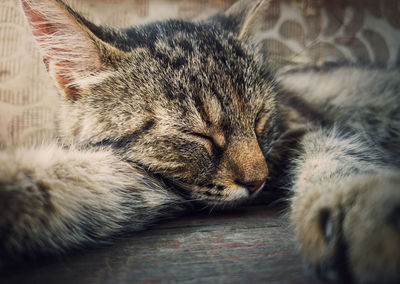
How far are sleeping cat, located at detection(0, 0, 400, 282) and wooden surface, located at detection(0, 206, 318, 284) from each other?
35 millimetres

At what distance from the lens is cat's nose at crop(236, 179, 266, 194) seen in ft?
2.30

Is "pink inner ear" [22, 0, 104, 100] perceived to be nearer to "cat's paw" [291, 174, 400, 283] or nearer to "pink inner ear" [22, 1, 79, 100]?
"pink inner ear" [22, 1, 79, 100]

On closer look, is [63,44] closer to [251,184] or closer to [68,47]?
[68,47]

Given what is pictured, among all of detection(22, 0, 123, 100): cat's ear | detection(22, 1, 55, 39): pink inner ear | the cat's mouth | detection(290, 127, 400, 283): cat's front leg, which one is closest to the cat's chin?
the cat's mouth

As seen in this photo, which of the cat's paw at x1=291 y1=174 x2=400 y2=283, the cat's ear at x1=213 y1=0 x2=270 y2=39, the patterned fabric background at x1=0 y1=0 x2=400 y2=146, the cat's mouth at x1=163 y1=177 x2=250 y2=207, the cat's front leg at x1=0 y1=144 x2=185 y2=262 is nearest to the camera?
the cat's paw at x1=291 y1=174 x2=400 y2=283

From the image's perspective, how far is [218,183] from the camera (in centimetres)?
69

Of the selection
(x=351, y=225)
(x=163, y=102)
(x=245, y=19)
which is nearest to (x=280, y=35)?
(x=245, y=19)

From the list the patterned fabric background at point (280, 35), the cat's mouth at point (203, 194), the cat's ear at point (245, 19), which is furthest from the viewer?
the patterned fabric background at point (280, 35)

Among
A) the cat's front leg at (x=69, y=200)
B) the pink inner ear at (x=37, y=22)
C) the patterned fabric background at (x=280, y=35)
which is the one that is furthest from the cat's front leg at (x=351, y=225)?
the patterned fabric background at (x=280, y=35)

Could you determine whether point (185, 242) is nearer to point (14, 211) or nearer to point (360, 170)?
point (14, 211)

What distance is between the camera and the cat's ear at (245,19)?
996 millimetres

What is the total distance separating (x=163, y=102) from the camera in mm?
719

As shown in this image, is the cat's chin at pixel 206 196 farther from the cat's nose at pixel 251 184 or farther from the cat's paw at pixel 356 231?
the cat's paw at pixel 356 231

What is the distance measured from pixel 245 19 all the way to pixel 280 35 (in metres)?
1.28
